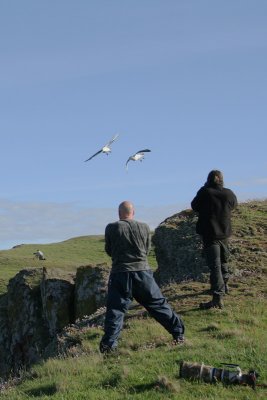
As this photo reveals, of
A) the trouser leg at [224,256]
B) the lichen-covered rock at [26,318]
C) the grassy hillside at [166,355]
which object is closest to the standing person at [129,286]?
the grassy hillside at [166,355]

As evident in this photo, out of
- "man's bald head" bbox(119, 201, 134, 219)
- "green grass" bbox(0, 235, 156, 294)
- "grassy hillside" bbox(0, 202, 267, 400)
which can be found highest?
"green grass" bbox(0, 235, 156, 294)

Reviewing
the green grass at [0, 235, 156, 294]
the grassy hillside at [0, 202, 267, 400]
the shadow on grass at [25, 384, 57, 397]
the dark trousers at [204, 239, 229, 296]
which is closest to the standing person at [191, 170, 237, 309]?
the dark trousers at [204, 239, 229, 296]

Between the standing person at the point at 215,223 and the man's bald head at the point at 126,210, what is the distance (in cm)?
325

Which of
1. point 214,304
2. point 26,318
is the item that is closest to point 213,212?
point 214,304

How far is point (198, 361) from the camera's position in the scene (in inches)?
404

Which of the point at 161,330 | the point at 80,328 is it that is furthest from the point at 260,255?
the point at 161,330

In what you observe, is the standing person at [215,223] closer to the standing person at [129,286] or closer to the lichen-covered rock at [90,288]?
the standing person at [129,286]

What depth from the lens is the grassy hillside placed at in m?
9.30

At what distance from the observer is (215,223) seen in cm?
1503

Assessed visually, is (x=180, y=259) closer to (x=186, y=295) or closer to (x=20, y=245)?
(x=186, y=295)

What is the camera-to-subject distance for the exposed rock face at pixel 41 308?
22.2 metres

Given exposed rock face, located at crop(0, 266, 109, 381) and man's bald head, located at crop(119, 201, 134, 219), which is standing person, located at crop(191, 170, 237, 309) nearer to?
man's bald head, located at crop(119, 201, 134, 219)

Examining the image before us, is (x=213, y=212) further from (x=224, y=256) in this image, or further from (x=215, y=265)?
(x=215, y=265)

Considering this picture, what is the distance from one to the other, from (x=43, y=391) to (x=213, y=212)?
646cm
